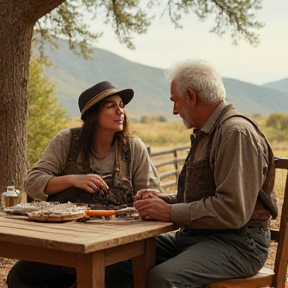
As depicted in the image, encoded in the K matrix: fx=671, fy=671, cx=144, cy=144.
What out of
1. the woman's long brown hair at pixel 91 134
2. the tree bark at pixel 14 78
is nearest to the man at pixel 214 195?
the woman's long brown hair at pixel 91 134

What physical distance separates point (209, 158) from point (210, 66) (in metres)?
0.51

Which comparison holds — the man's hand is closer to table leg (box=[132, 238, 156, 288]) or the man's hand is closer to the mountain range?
table leg (box=[132, 238, 156, 288])

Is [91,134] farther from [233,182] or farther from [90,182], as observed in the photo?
[233,182]

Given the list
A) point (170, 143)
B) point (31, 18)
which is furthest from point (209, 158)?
point (170, 143)

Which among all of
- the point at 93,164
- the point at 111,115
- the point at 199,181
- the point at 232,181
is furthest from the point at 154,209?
the point at 111,115

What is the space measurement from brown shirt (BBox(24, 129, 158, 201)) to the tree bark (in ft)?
8.82

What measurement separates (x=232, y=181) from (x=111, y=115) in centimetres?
134

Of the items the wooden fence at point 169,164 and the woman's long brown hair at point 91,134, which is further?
the wooden fence at point 169,164

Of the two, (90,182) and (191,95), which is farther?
(90,182)

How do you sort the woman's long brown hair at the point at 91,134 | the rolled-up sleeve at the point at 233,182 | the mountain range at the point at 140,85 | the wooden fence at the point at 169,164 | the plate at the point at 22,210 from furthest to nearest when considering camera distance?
the mountain range at the point at 140,85 < the wooden fence at the point at 169,164 < the woman's long brown hair at the point at 91,134 < the plate at the point at 22,210 < the rolled-up sleeve at the point at 233,182

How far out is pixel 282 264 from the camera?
366 centimetres

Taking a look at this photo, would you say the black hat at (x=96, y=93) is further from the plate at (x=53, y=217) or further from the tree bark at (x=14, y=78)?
the tree bark at (x=14, y=78)

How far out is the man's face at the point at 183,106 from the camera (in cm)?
359

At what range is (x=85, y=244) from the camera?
9.07 feet
